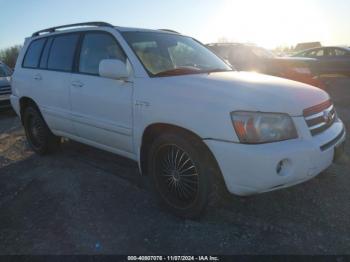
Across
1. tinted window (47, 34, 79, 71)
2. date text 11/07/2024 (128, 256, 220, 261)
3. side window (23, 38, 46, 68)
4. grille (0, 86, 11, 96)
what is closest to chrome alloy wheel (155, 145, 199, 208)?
date text 11/07/2024 (128, 256, 220, 261)

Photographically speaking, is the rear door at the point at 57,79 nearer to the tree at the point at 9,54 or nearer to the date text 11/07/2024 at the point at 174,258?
the date text 11/07/2024 at the point at 174,258

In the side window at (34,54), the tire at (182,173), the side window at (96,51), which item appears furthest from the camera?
the side window at (34,54)

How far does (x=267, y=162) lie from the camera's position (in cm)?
267

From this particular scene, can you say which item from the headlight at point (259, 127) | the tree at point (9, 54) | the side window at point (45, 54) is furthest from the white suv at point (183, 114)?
the tree at point (9, 54)

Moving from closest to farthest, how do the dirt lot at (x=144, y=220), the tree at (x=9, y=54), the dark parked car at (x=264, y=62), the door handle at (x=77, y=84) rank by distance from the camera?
the dirt lot at (x=144, y=220) → the door handle at (x=77, y=84) → the dark parked car at (x=264, y=62) → the tree at (x=9, y=54)

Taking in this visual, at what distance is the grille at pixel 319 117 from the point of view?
2.96m

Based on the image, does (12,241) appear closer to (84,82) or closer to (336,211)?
(84,82)

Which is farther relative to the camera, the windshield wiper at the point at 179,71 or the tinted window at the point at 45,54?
the tinted window at the point at 45,54

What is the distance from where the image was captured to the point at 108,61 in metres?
3.46

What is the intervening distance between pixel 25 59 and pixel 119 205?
322 cm

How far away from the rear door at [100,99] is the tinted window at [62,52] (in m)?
0.22

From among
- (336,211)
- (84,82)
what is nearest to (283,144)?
(336,211)

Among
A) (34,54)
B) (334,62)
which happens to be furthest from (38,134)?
(334,62)

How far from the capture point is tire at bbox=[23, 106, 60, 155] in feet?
17.5
